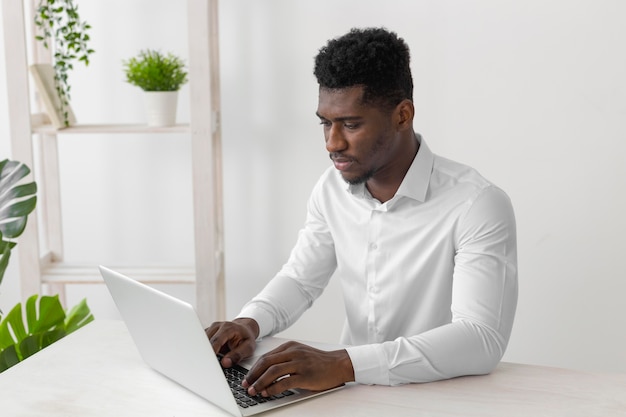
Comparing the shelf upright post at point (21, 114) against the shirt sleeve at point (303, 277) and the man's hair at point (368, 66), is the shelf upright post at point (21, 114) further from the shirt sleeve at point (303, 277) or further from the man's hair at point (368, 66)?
the man's hair at point (368, 66)

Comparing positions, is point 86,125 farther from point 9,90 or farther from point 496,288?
point 496,288

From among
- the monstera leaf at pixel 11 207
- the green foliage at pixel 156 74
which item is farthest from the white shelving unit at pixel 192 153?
the monstera leaf at pixel 11 207

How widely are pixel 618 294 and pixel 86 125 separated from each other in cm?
204

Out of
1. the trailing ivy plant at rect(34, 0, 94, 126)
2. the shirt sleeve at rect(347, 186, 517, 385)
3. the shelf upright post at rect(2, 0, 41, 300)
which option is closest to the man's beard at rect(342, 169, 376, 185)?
the shirt sleeve at rect(347, 186, 517, 385)

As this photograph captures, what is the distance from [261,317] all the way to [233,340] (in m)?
0.17

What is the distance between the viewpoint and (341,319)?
10.3ft

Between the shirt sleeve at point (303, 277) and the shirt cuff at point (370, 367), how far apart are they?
Result: 1.40 feet

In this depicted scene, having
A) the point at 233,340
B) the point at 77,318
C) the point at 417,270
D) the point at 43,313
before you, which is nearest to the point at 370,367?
the point at 233,340

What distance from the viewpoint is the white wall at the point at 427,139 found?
2820mm

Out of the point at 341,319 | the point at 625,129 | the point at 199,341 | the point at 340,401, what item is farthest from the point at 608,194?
the point at 199,341

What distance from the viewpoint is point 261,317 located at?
178 cm

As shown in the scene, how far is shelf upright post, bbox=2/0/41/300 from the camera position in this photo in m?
2.64

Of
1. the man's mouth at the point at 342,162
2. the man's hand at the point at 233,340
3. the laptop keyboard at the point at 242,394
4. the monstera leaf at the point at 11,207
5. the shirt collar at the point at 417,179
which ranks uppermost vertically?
the man's mouth at the point at 342,162

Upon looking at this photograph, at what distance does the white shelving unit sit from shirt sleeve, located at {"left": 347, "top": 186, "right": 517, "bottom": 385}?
119cm
